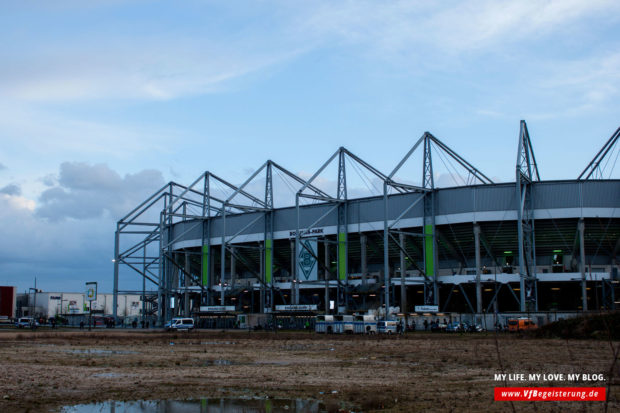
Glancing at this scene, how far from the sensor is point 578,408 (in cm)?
1476

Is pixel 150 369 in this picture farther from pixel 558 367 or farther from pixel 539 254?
pixel 539 254

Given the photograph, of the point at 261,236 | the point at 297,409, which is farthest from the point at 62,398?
the point at 261,236

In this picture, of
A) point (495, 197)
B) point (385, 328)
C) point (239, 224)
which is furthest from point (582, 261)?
point (239, 224)

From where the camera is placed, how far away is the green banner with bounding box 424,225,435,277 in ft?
318

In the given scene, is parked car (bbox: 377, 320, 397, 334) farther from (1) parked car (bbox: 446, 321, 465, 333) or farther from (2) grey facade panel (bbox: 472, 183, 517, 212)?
(2) grey facade panel (bbox: 472, 183, 517, 212)

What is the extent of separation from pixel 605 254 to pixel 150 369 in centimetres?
8704

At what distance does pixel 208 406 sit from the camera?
1652cm

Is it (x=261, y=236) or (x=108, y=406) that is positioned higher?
(x=261, y=236)

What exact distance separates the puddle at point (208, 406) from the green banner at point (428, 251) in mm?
81611

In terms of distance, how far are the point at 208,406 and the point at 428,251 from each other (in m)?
83.6

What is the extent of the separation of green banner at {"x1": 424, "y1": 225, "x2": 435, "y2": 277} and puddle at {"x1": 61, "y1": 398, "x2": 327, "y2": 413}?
8161 cm

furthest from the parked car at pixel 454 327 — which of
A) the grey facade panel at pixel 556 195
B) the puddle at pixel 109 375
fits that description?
the puddle at pixel 109 375

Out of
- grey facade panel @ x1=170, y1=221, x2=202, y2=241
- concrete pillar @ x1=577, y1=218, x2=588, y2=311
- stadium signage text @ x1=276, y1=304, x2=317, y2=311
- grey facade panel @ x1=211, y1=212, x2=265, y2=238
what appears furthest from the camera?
grey facade panel @ x1=170, y1=221, x2=202, y2=241

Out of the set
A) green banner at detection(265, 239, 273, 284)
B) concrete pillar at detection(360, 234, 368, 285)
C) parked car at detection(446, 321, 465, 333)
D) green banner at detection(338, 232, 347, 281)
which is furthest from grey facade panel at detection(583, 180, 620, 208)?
green banner at detection(265, 239, 273, 284)
